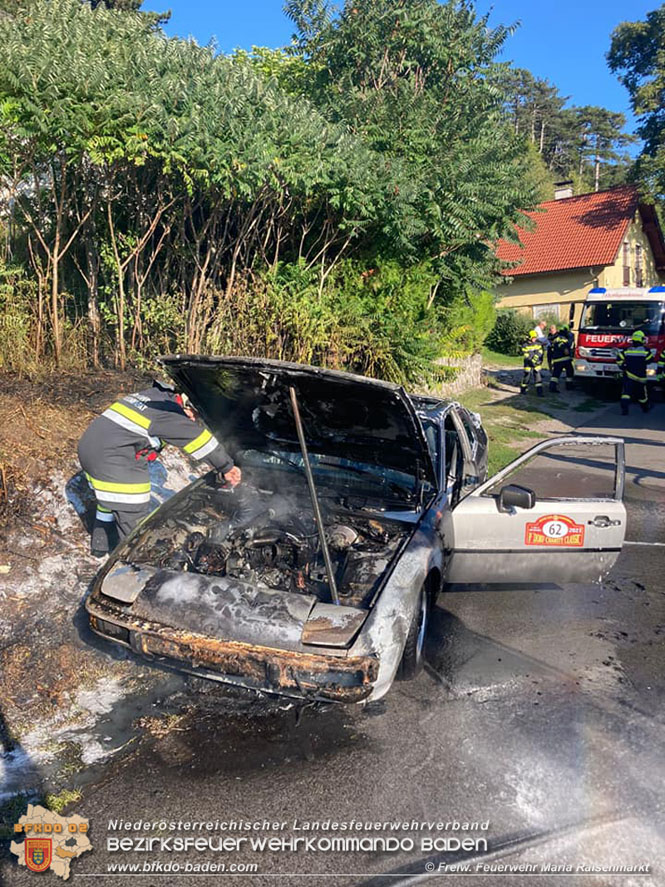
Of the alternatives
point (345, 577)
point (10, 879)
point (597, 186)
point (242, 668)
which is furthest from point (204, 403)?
point (597, 186)

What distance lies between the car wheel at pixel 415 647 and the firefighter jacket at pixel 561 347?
43.9 ft

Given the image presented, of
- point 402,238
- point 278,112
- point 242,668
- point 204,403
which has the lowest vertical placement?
point 242,668

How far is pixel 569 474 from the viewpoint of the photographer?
9.33m

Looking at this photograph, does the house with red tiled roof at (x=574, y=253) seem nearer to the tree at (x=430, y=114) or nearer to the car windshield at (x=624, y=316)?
the car windshield at (x=624, y=316)

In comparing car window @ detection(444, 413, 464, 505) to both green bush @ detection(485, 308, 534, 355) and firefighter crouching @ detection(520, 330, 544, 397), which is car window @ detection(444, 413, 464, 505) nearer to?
firefighter crouching @ detection(520, 330, 544, 397)

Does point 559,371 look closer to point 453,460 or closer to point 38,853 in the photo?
point 453,460

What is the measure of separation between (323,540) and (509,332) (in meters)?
20.8

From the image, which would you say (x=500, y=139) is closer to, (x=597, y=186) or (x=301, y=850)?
(x=301, y=850)

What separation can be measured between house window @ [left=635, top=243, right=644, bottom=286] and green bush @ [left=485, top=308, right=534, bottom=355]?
411 inches

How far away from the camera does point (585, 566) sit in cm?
462

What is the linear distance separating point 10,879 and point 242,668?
4.00ft

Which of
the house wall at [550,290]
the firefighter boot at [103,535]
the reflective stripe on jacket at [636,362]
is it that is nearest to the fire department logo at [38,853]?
the firefighter boot at [103,535]

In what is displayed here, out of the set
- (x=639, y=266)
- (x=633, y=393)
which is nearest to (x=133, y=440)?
(x=633, y=393)

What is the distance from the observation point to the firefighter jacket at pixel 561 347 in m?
16.2
